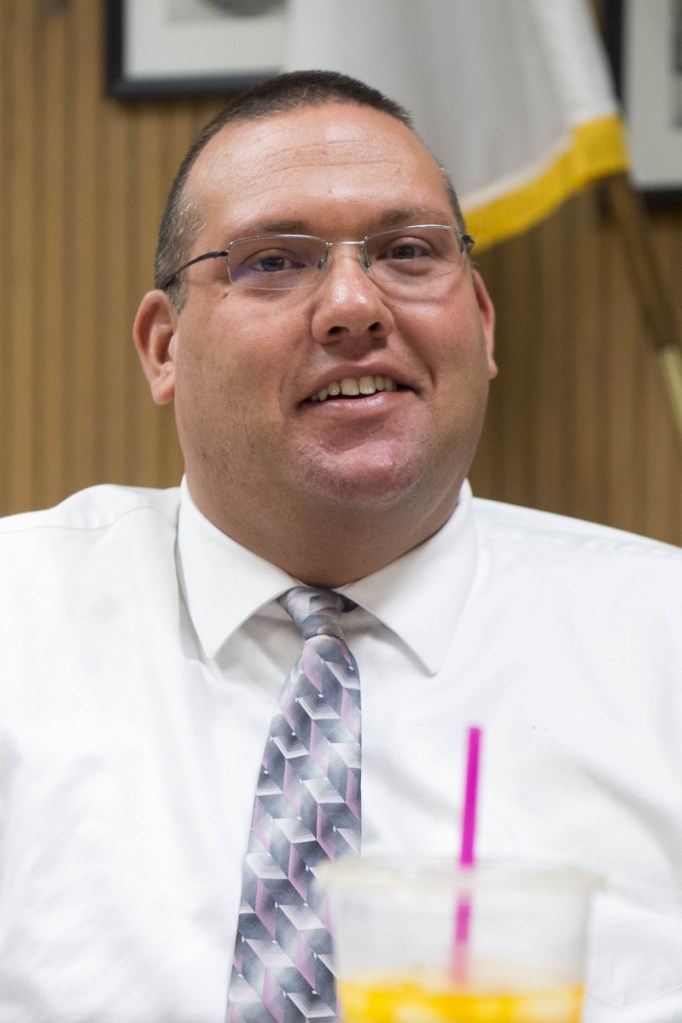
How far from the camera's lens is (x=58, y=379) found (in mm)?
2174

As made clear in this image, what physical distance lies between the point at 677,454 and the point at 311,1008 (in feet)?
4.16

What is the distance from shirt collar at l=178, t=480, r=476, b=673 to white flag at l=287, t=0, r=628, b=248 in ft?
2.15

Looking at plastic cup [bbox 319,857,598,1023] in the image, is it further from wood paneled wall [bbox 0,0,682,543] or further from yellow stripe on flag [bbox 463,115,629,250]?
wood paneled wall [bbox 0,0,682,543]

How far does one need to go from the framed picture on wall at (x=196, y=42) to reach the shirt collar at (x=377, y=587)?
3.44 feet

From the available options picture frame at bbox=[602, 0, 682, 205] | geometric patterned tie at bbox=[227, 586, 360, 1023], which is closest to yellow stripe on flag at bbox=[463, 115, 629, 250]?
picture frame at bbox=[602, 0, 682, 205]

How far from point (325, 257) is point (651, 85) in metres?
0.96

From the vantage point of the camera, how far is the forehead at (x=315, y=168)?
123 centimetres

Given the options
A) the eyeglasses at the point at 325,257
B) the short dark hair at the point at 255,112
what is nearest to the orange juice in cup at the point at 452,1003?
A: the eyeglasses at the point at 325,257

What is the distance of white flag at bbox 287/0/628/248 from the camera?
1736 millimetres

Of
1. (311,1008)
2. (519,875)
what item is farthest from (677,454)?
(519,875)

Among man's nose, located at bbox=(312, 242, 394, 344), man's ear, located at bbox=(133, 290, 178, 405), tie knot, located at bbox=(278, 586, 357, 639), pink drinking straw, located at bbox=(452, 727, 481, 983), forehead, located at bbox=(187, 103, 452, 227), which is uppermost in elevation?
forehead, located at bbox=(187, 103, 452, 227)

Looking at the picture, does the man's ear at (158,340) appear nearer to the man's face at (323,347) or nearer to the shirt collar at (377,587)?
the man's face at (323,347)

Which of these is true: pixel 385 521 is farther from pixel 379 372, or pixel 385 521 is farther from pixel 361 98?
pixel 361 98

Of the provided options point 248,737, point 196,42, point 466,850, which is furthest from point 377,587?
point 196,42
